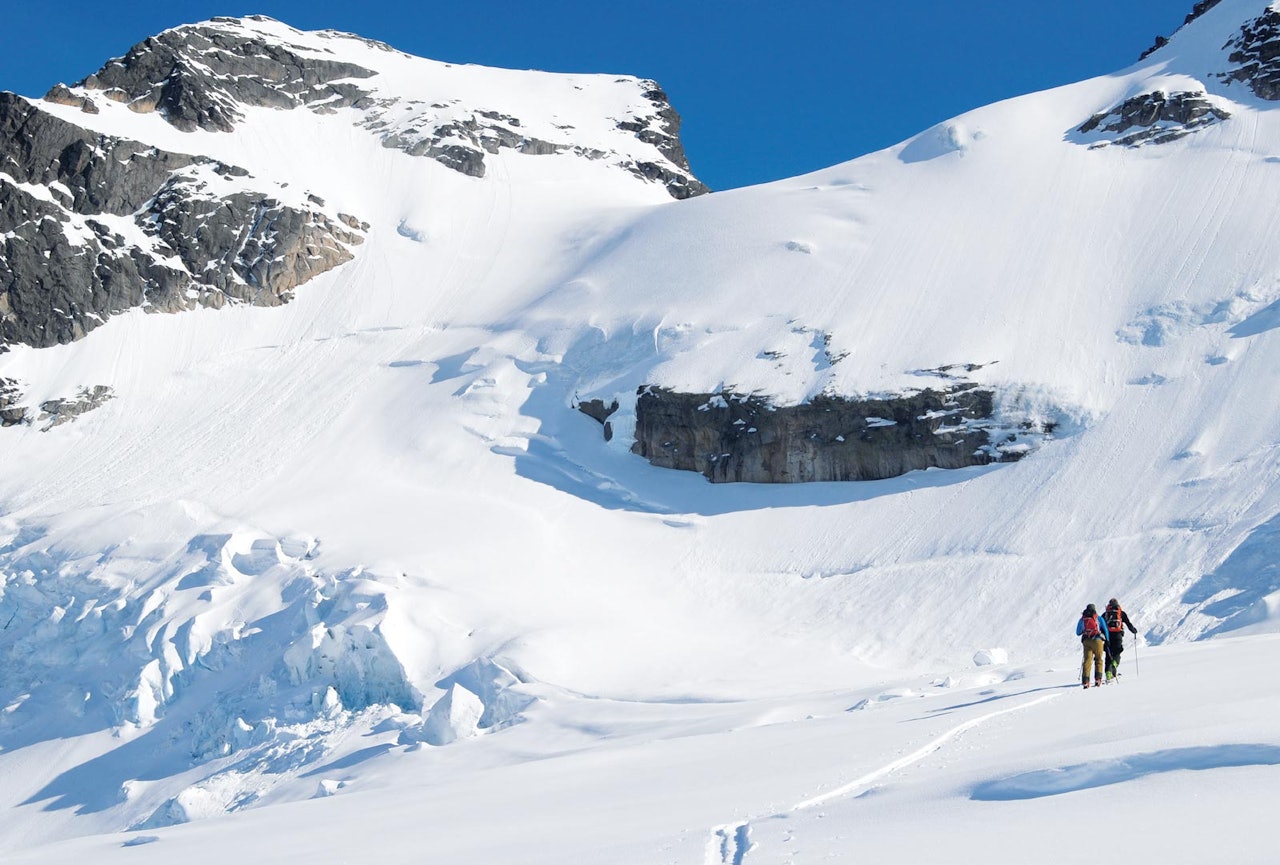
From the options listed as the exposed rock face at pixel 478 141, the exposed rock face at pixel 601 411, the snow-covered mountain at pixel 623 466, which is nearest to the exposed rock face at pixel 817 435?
the snow-covered mountain at pixel 623 466

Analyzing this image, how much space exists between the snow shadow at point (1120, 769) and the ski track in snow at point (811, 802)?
64.5 inches

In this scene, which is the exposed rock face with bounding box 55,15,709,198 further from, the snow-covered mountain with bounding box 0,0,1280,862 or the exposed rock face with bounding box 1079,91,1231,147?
the exposed rock face with bounding box 1079,91,1231,147

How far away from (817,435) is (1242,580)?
15858mm

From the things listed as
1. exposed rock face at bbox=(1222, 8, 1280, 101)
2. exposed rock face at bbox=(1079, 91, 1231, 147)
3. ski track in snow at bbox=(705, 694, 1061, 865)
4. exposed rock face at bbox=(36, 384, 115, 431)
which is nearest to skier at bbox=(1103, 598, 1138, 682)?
ski track in snow at bbox=(705, 694, 1061, 865)

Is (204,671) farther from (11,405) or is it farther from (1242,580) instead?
(1242,580)

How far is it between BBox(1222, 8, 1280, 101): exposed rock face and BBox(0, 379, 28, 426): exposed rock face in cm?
5951

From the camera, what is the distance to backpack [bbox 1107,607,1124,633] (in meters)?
16.4

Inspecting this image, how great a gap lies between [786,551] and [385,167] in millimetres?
44816

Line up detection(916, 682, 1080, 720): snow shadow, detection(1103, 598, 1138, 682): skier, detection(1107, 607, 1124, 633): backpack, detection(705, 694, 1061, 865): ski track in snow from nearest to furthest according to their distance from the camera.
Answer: detection(705, 694, 1061, 865): ski track in snow, detection(916, 682, 1080, 720): snow shadow, detection(1103, 598, 1138, 682): skier, detection(1107, 607, 1124, 633): backpack

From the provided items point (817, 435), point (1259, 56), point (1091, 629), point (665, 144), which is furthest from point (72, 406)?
point (1259, 56)

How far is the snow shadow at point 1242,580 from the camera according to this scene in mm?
29297

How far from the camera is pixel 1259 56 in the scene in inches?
2120

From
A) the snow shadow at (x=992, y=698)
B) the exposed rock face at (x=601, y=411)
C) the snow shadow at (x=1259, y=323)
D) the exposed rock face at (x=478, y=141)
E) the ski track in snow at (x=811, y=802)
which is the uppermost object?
the exposed rock face at (x=478, y=141)

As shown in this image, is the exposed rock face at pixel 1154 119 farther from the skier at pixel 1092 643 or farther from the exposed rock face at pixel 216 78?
the exposed rock face at pixel 216 78
